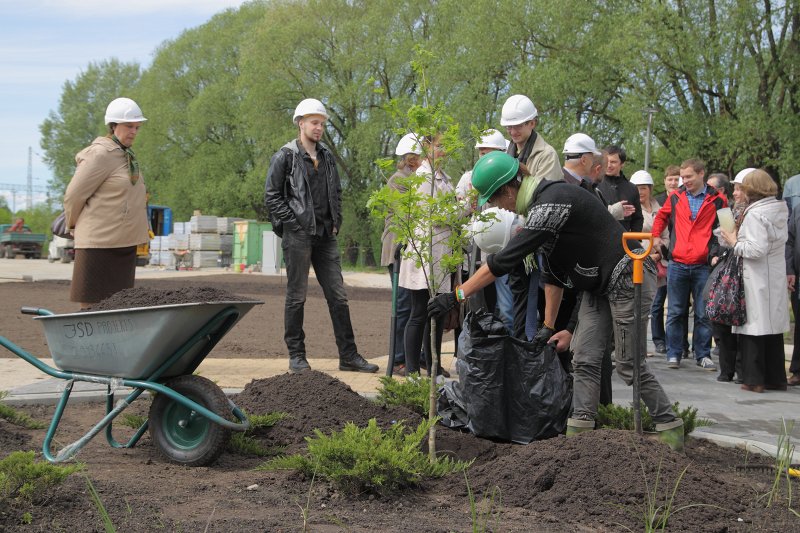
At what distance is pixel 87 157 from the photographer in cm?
712

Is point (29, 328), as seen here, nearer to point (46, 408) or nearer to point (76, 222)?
point (76, 222)

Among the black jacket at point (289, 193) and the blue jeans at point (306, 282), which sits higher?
the black jacket at point (289, 193)

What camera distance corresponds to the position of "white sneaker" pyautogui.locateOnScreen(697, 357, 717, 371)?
385 inches

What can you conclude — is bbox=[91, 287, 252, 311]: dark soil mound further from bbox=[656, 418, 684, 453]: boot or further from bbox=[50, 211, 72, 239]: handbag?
bbox=[50, 211, 72, 239]: handbag

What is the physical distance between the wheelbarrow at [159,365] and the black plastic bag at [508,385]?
1273mm

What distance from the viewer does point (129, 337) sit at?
4.86m

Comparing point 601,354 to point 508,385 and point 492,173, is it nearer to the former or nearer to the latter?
point 508,385

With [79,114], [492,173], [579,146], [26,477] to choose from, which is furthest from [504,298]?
[79,114]

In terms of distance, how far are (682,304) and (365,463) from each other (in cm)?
672

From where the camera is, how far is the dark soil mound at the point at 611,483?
383 centimetres

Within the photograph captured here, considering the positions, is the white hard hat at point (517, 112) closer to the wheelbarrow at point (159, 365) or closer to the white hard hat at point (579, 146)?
the white hard hat at point (579, 146)

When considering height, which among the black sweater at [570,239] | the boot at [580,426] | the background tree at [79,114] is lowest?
the boot at [580,426]

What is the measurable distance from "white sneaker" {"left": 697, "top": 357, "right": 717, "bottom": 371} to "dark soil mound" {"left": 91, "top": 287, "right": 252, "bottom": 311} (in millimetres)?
6284

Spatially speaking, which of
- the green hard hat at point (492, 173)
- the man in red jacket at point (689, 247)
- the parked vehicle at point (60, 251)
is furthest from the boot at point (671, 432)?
the parked vehicle at point (60, 251)
